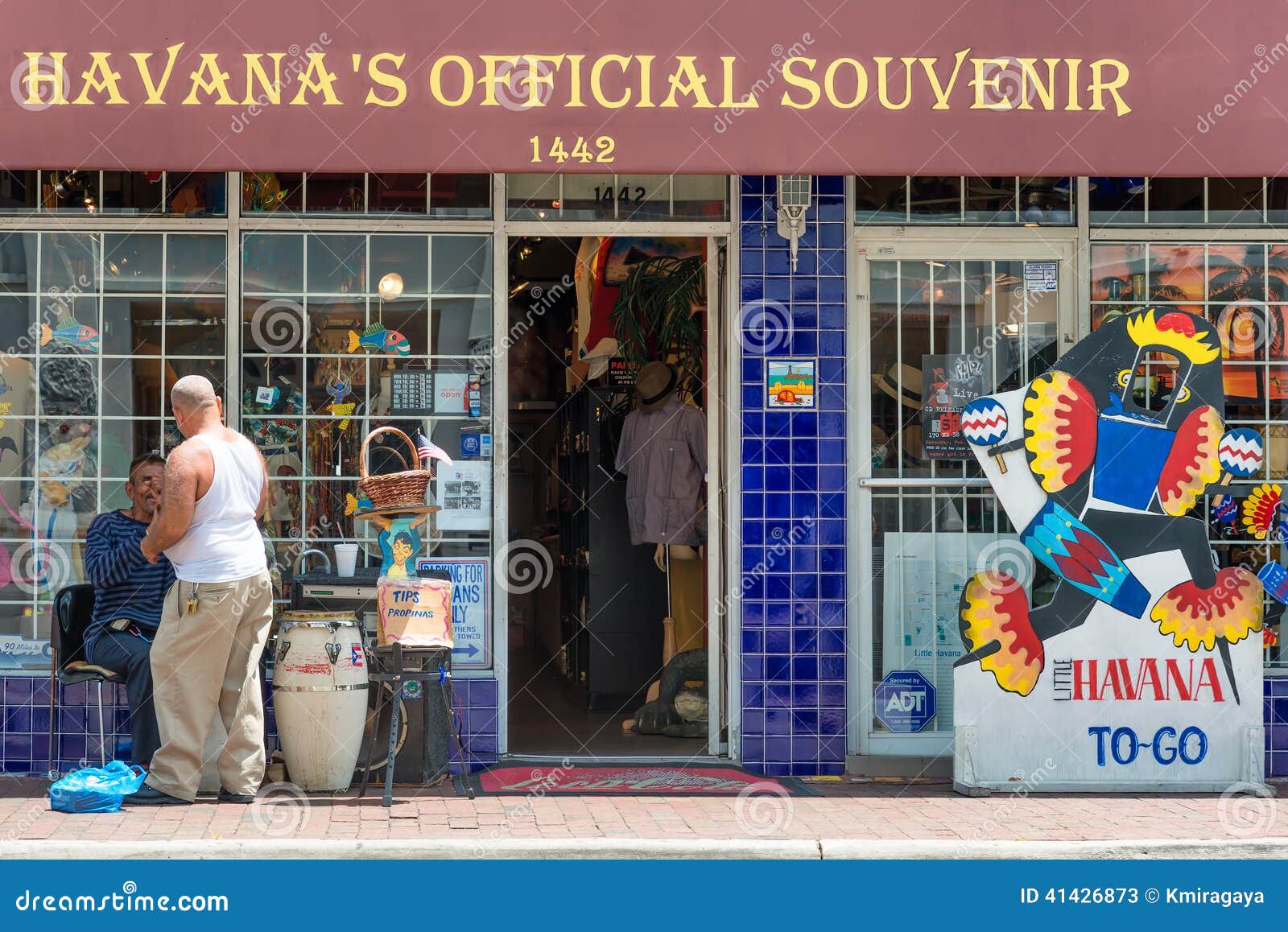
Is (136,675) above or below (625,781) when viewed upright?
above

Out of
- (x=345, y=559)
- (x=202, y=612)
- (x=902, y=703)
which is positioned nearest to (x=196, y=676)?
(x=202, y=612)

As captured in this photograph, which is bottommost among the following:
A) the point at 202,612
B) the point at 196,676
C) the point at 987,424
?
the point at 196,676

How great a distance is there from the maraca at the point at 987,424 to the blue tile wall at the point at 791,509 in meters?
0.74

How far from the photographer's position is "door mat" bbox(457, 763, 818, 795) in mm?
7387

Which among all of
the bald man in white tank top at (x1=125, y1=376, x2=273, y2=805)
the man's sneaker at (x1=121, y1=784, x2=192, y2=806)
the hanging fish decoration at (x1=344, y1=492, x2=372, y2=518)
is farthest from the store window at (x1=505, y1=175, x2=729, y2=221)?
the man's sneaker at (x1=121, y1=784, x2=192, y2=806)

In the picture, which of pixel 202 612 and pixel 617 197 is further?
pixel 617 197

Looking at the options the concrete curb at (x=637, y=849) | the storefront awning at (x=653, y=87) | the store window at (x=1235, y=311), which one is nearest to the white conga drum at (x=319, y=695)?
the concrete curb at (x=637, y=849)

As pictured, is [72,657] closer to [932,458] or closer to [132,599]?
[132,599]

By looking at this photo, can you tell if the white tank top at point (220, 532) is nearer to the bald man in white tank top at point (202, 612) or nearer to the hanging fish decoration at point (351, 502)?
the bald man in white tank top at point (202, 612)

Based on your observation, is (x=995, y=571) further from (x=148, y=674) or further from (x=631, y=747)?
(x=148, y=674)

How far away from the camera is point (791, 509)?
780cm

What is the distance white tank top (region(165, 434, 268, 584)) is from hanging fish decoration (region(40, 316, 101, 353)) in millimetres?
1452

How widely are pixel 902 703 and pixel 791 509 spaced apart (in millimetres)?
1263

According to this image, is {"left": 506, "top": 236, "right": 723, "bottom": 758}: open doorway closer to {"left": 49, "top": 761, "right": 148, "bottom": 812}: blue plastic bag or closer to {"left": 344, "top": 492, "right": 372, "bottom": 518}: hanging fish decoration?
{"left": 344, "top": 492, "right": 372, "bottom": 518}: hanging fish decoration
